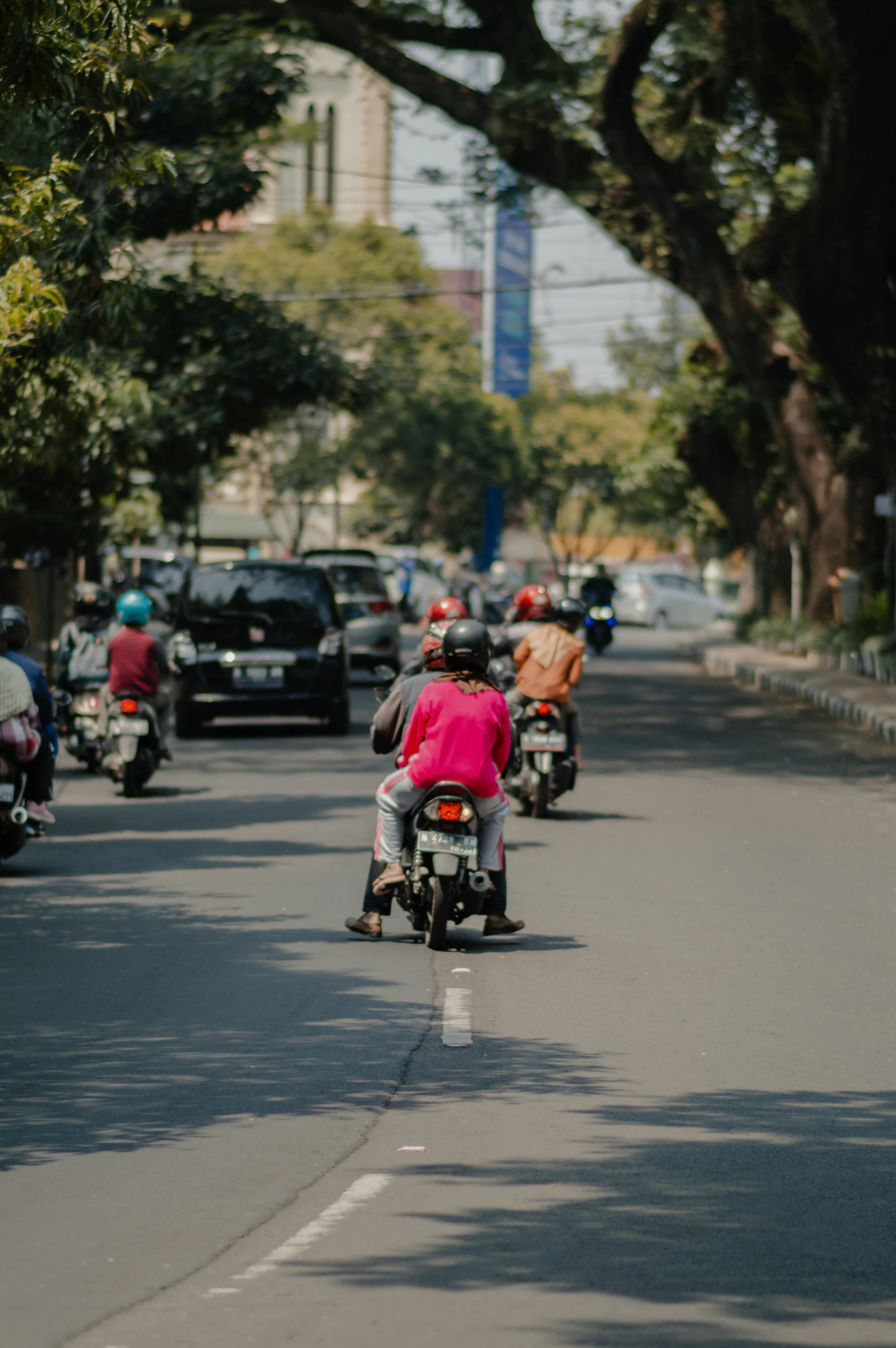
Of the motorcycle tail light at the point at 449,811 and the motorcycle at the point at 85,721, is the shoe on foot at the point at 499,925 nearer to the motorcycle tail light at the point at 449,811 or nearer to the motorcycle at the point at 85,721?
the motorcycle tail light at the point at 449,811

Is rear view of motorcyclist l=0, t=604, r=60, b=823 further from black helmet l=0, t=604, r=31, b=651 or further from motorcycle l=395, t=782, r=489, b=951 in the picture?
motorcycle l=395, t=782, r=489, b=951

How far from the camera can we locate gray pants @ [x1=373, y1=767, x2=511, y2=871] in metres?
Answer: 9.84

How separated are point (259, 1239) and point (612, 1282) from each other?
0.95m

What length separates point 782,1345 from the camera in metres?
4.42

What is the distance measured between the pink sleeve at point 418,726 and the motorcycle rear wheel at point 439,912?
2.40 ft

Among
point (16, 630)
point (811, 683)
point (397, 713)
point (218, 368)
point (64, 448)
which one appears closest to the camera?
point (397, 713)

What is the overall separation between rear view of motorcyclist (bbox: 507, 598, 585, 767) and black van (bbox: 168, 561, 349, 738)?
619 cm

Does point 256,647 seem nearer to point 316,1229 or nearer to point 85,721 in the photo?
point 85,721

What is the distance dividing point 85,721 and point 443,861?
8.50 meters

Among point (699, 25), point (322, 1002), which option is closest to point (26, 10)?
point (322, 1002)

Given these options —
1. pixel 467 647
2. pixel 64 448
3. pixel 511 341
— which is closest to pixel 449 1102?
pixel 467 647

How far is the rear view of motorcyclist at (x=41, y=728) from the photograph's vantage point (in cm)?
1220

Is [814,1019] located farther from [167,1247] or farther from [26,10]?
[26,10]

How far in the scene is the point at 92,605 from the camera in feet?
56.2
